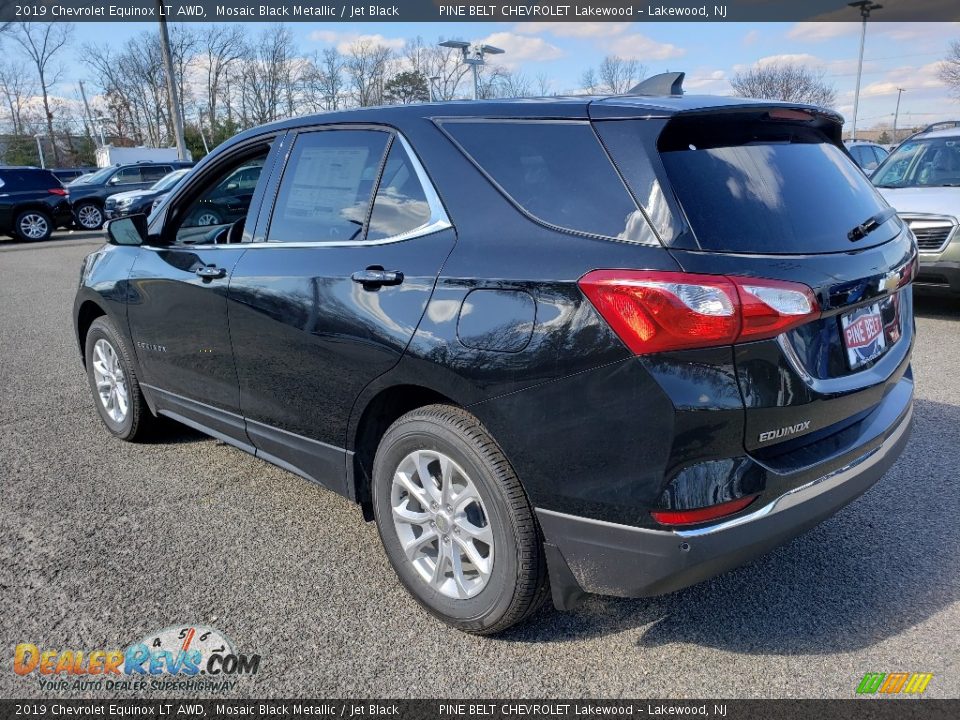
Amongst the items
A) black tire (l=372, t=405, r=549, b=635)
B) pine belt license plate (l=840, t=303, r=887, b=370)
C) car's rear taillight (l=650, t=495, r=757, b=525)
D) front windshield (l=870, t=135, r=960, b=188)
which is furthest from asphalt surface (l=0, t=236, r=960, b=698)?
front windshield (l=870, t=135, r=960, b=188)

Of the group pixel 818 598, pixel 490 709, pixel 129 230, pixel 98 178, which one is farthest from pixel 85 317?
pixel 98 178

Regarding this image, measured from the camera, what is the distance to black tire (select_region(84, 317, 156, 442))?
440 cm

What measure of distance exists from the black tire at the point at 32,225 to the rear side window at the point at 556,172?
2088cm

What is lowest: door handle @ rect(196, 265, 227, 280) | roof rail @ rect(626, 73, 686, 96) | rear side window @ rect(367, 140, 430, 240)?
door handle @ rect(196, 265, 227, 280)

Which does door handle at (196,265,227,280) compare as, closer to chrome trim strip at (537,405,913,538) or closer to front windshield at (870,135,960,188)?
chrome trim strip at (537,405,913,538)

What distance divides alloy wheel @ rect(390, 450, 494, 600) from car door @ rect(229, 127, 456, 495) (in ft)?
1.17

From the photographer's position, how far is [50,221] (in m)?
20.2

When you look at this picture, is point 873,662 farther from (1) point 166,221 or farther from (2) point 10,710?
(1) point 166,221

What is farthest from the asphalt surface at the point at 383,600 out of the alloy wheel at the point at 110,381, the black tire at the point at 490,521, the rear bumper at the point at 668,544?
the alloy wheel at the point at 110,381

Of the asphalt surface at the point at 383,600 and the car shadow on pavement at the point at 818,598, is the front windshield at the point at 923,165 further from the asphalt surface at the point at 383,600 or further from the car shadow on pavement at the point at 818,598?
the car shadow on pavement at the point at 818,598

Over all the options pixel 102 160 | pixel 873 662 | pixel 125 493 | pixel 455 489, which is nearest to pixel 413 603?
pixel 455 489

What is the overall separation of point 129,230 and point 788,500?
3598 millimetres

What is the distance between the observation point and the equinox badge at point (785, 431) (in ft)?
7.07

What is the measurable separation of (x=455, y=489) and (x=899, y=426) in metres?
1.63
